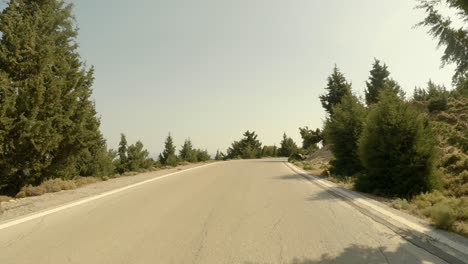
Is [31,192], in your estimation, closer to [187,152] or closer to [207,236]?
[207,236]

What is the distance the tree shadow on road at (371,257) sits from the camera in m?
5.25

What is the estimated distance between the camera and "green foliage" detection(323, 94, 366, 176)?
20.3m

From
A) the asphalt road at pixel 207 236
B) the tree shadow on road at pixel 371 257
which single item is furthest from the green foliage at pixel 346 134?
the tree shadow on road at pixel 371 257

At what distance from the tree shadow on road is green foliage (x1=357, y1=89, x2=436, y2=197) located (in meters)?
7.72

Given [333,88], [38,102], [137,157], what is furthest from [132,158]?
[38,102]

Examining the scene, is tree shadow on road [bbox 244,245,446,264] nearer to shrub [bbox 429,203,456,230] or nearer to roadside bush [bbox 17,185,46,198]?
shrub [bbox 429,203,456,230]

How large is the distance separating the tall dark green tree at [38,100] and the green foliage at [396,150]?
44.4 ft

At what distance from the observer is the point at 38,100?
636 inches

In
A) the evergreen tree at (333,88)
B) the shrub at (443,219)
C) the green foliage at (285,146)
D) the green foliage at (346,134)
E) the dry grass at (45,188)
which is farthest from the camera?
the green foliage at (285,146)

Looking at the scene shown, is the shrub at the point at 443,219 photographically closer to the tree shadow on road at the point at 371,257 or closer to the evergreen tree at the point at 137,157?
the tree shadow on road at the point at 371,257

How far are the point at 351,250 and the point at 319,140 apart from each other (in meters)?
48.5

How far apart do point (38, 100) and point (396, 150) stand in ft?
47.8

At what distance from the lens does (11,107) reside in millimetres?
15039

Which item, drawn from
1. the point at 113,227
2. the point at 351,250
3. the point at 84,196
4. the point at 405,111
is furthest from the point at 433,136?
the point at 84,196
